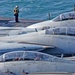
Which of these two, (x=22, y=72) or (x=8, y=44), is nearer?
(x=22, y=72)

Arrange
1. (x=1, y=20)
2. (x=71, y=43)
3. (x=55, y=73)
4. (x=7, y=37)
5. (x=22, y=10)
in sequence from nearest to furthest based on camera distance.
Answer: (x=55, y=73) < (x=71, y=43) < (x=7, y=37) < (x=1, y=20) < (x=22, y=10)

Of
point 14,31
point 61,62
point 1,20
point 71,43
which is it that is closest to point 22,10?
point 1,20

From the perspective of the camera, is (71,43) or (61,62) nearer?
(61,62)

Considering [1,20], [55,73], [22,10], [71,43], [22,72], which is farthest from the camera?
[22,10]

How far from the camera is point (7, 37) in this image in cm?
2598

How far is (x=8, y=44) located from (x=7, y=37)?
1.70 m

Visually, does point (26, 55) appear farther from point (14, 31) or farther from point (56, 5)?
point (56, 5)

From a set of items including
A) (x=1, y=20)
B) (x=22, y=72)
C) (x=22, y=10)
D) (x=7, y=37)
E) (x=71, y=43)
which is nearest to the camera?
(x=22, y=72)

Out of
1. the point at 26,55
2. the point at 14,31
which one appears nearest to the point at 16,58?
the point at 26,55

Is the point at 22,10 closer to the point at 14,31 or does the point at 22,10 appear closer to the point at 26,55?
the point at 14,31

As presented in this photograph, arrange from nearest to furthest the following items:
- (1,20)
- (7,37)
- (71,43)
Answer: (71,43)
(7,37)
(1,20)

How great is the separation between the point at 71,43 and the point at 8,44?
4539 mm

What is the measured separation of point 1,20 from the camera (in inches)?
1374

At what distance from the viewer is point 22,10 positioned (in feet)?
206
